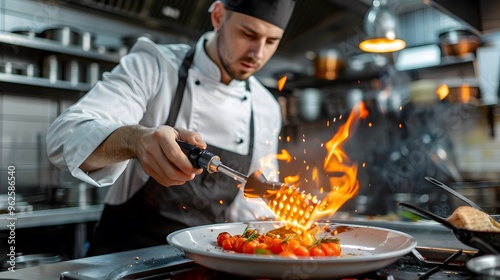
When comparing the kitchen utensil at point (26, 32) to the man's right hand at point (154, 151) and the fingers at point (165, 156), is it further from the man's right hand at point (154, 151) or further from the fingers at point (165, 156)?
the fingers at point (165, 156)

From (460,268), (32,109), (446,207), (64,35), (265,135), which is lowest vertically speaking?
(446,207)

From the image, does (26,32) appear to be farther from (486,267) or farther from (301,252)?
(486,267)

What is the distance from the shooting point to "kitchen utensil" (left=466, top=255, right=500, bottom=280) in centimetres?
72

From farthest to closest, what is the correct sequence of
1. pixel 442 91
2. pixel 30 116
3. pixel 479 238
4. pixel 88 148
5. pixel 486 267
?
pixel 442 91
pixel 30 116
pixel 88 148
pixel 479 238
pixel 486 267

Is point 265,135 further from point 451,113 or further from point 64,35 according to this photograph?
point 451,113

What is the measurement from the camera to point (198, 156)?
1.10m

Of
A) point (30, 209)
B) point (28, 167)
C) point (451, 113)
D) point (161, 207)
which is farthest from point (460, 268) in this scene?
point (451, 113)

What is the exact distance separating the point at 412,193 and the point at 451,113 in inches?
54.5

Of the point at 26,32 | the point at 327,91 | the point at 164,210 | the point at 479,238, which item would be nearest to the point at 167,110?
the point at 164,210

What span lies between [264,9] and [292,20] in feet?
10.7

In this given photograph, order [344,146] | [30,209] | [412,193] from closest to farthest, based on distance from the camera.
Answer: [30,209], [412,193], [344,146]

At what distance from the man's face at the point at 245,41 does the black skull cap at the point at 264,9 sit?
0.02 metres

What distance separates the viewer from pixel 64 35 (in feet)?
11.6

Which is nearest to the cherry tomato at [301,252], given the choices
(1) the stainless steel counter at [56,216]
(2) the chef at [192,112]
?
(2) the chef at [192,112]
